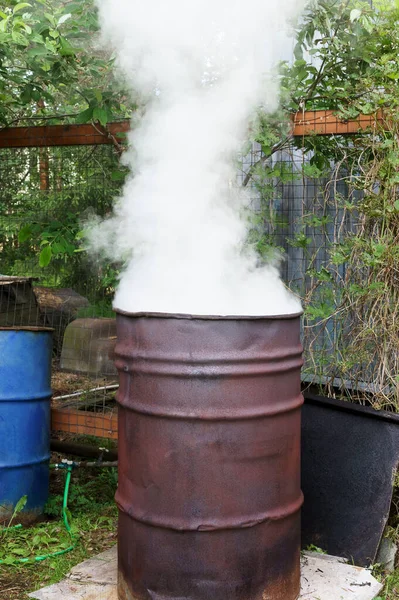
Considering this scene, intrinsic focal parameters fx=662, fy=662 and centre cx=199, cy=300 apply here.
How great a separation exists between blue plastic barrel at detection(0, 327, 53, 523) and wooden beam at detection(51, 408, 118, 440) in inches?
11.2

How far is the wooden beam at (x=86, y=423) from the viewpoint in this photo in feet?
12.9

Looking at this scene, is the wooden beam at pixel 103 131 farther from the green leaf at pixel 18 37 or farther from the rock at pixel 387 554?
the rock at pixel 387 554

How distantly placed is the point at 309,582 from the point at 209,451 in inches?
36.4

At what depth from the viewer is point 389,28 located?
3.39 m

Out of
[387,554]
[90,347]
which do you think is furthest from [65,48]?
[387,554]

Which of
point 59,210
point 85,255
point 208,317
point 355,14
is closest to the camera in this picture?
point 208,317

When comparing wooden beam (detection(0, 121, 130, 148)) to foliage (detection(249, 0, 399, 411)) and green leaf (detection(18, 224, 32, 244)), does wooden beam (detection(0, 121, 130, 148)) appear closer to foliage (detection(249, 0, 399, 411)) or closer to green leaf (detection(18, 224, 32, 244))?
green leaf (detection(18, 224, 32, 244))

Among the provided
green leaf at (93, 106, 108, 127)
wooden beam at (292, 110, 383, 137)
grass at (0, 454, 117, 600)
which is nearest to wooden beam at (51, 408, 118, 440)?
grass at (0, 454, 117, 600)

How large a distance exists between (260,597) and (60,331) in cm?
342

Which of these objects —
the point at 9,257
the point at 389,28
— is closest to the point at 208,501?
the point at 389,28

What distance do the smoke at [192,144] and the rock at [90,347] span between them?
120 centimetres

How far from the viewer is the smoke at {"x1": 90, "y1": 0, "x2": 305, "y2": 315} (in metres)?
2.87

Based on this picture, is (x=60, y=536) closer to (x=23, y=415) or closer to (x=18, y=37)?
(x=23, y=415)

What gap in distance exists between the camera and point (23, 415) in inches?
145
